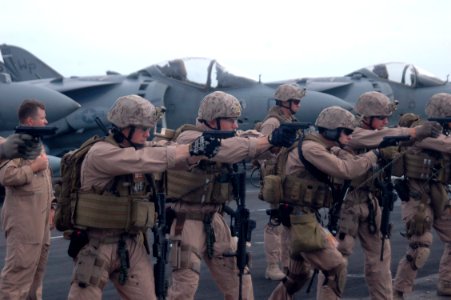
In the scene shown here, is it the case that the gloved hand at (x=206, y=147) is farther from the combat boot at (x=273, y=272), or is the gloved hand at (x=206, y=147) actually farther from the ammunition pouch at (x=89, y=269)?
the combat boot at (x=273, y=272)

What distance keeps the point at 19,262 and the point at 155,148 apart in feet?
6.59

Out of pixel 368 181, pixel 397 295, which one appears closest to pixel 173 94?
pixel 397 295

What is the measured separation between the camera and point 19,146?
5129mm

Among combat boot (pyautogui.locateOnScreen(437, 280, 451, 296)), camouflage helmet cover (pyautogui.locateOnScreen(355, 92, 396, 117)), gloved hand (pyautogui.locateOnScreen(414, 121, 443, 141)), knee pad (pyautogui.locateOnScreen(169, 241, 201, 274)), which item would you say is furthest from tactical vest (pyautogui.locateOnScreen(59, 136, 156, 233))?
combat boot (pyautogui.locateOnScreen(437, 280, 451, 296))

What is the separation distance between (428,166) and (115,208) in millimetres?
3789

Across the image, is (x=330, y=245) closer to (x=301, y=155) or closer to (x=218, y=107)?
(x=301, y=155)

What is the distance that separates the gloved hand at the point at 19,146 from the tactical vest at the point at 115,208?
3.05ft

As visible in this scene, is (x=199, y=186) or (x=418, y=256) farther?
(x=418, y=256)

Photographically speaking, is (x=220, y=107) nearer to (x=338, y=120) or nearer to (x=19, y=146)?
(x=338, y=120)

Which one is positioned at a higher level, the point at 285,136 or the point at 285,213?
the point at 285,136

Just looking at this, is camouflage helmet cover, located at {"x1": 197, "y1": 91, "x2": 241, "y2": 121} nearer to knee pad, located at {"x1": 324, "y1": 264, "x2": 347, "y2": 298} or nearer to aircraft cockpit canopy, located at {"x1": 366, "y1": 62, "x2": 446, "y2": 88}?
knee pad, located at {"x1": 324, "y1": 264, "x2": 347, "y2": 298}

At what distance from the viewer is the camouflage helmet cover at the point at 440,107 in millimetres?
9000

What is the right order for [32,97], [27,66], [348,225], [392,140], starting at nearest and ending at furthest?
[392,140], [348,225], [32,97], [27,66]

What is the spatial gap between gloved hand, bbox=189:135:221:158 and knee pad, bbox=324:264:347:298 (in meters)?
1.78
